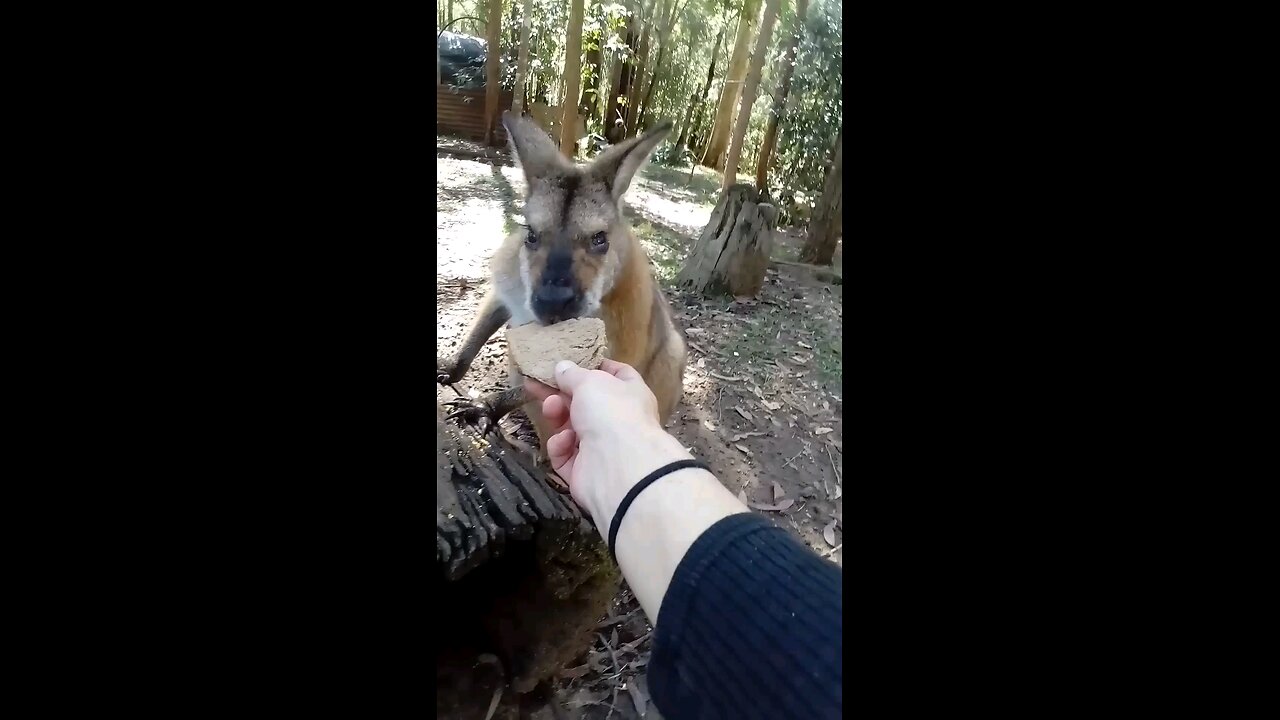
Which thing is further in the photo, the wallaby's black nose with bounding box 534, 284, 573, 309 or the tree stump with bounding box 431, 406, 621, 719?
the wallaby's black nose with bounding box 534, 284, 573, 309

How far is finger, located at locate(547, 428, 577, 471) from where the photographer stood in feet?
3.43

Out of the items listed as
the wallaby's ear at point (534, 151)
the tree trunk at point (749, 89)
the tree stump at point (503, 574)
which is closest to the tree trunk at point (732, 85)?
the tree trunk at point (749, 89)

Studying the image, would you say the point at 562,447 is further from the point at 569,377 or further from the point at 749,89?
the point at 749,89

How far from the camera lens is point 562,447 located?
106cm

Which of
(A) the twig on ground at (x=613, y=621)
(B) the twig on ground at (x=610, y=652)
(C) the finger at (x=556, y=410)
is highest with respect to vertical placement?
(C) the finger at (x=556, y=410)

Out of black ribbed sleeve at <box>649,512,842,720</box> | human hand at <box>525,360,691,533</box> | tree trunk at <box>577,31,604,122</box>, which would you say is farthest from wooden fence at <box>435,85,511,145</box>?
black ribbed sleeve at <box>649,512,842,720</box>

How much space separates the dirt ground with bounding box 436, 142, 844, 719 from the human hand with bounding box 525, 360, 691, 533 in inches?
2.9

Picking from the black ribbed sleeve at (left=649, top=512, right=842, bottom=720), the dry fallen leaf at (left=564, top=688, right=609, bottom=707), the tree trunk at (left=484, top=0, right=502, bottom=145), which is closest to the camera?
the black ribbed sleeve at (left=649, top=512, right=842, bottom=720)

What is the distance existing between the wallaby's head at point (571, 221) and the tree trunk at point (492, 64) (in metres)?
0.02

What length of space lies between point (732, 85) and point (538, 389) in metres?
0.53

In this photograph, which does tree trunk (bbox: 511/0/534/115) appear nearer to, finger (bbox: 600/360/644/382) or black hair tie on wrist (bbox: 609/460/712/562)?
finger (bbox: 600/360/644/382)

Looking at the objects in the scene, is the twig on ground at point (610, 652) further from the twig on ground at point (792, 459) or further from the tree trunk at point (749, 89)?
the tree trunk at point (749, 89)

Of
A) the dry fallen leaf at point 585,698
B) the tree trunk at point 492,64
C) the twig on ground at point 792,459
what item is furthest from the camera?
the dry fallen leaf at point 585,698

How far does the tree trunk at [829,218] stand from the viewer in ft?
2.95
